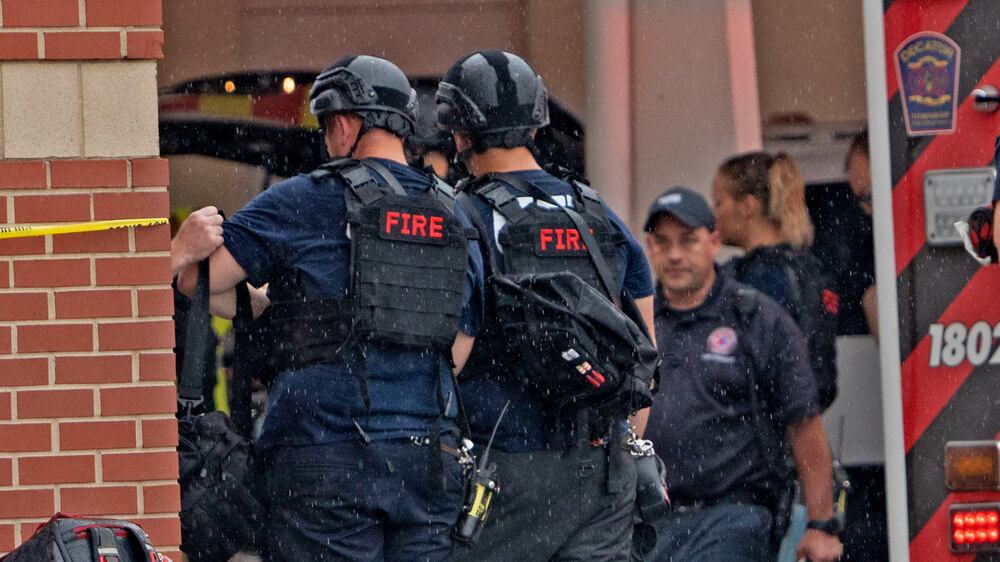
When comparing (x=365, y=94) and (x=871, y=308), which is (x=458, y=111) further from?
(x=871, y=308)

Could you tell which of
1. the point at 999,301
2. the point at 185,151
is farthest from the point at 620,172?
the point at 999,301

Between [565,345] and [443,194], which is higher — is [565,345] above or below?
below

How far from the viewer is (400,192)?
A: 3.98 metres

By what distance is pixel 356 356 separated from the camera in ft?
12.7

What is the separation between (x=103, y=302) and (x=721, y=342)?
6.61ft

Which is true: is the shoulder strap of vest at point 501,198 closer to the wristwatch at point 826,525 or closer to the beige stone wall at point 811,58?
the wristwatch at point 826,525

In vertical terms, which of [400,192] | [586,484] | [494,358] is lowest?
[586,484]

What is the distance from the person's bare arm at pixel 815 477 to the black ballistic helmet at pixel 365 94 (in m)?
1.58

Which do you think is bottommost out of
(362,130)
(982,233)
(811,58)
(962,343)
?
(962,343)

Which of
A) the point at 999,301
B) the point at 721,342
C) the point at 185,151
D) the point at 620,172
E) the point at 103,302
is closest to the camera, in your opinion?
the point at 103,302

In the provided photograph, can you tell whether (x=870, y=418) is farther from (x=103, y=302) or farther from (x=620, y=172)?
(x=103, y=302)

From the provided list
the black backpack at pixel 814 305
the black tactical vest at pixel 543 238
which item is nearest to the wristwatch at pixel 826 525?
the black backpack at pixel 814 305

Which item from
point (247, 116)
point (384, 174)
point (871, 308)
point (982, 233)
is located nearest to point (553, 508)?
point (384, 174)

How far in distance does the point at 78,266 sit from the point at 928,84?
1.87m
